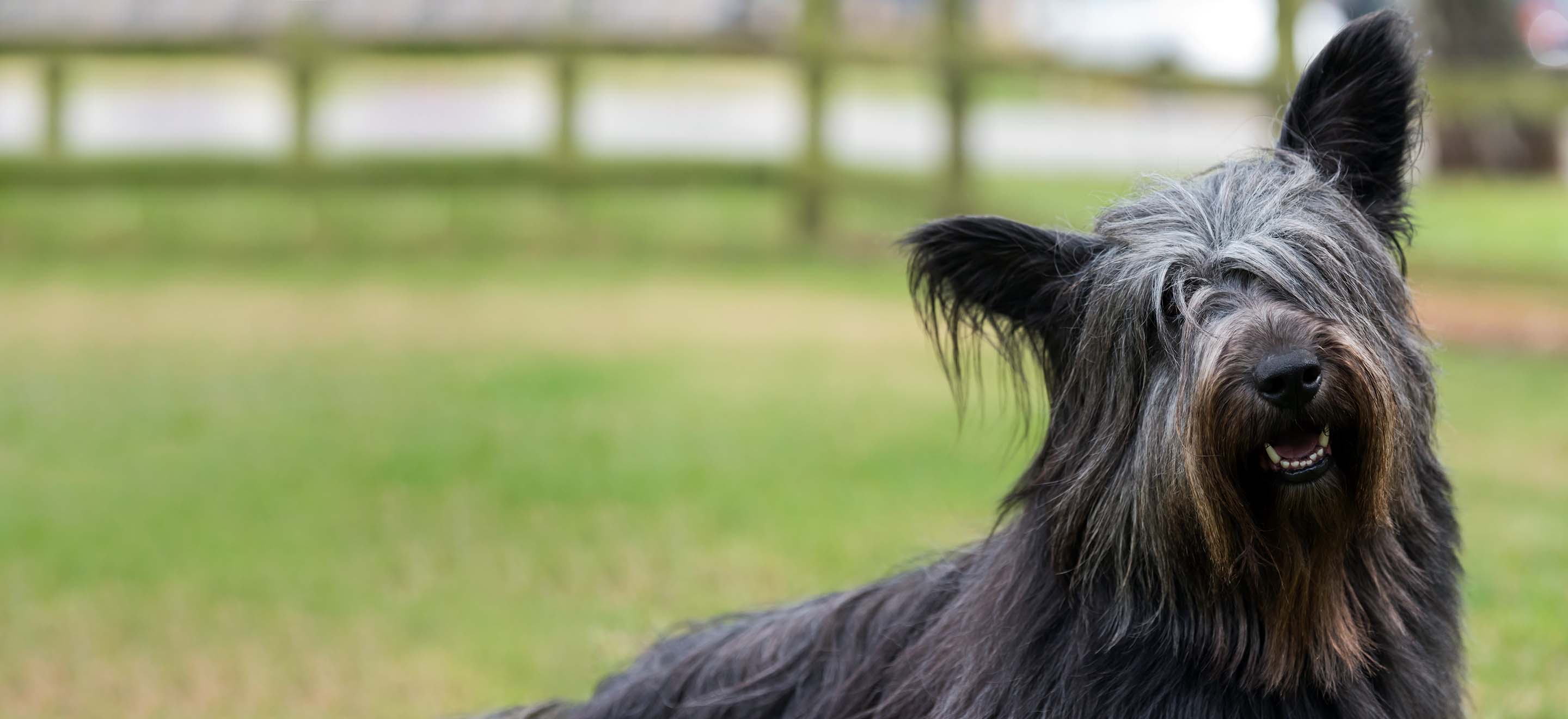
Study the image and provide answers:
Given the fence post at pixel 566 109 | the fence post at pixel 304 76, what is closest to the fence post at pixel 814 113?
the fence post at pixel 566 109

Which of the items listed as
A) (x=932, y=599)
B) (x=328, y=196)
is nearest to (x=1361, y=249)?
(x=932, y=599)

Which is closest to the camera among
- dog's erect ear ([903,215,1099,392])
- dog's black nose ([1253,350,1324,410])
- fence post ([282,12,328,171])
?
dog's black nose ([1253,350,1324,410])

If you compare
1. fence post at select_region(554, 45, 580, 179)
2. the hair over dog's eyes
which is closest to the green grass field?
the hair over dog's eyes

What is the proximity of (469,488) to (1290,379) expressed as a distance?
17.7 ft

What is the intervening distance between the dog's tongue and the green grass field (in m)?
0.62

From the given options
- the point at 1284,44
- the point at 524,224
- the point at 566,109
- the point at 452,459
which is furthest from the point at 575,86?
the point at 452,459

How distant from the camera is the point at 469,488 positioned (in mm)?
7445

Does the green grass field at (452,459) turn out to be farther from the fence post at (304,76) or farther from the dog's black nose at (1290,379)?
the dog's black nose at (1290,379)

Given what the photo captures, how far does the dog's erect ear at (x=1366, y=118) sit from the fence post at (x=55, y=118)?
1382 centimetres

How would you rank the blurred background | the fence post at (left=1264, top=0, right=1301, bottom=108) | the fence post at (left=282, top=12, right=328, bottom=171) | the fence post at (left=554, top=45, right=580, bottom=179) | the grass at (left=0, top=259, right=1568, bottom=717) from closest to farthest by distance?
the grass at (left=0, top=259, right=1568, bottom=717) < the blurred background < the fence post at (left=1264, top=0, right=1301, bottom=108) < the fence post at (left=282, top=12, right=328, bottom=171) < the fence post at (left=554, top=45, right=580, bottom=179)

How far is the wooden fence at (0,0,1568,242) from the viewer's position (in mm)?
14281

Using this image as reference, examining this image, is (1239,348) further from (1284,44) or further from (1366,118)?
(1284,44)

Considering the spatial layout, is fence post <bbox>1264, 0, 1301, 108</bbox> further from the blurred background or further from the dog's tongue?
the dog's tongue

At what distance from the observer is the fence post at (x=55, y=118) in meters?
14.4
